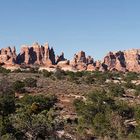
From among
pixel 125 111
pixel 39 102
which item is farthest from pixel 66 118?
pixel 125 111

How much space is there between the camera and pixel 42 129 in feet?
153

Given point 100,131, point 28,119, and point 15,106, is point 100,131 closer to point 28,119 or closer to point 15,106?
point 28,119

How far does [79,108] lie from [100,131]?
38.9 feet

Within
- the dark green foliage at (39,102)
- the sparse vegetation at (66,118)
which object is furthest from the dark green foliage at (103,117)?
the dark green foliage at (39,102)

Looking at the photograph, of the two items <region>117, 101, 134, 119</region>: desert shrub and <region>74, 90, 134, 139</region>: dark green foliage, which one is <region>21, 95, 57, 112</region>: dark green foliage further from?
<region>117, 101, 134, 119</region>: desert shrub

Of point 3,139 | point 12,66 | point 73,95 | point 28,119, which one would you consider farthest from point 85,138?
point 12,66

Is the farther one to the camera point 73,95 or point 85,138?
point 73,95

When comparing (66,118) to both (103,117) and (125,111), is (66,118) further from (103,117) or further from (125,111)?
(125,111)

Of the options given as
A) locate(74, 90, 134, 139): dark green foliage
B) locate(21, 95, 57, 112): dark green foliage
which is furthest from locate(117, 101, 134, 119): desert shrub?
locate(21, 95, 57, 112): dark green foliage

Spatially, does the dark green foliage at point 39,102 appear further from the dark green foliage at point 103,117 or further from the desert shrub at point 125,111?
the desert shrub at point 125,111

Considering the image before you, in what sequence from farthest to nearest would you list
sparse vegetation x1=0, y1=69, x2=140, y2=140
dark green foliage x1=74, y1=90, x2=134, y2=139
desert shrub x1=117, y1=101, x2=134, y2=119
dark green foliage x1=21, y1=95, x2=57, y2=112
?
dark green foliage x1=21, y1=95, x2=57, y2=112 → desert shrub x1=117, y1=101, x2=134, y2=119 → dark green foliage x1=74, y1=90, x2=134, y2=139 → sparse vegetation x1=0, y1=69, x2=140, y2=140

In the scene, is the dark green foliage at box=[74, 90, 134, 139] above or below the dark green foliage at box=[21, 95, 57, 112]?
below

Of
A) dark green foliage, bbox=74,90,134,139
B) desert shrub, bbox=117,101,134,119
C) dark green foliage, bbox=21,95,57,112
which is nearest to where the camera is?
dark green foliage, bbox=74,90,134,139

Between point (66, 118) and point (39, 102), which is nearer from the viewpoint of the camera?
point (66, 118)
